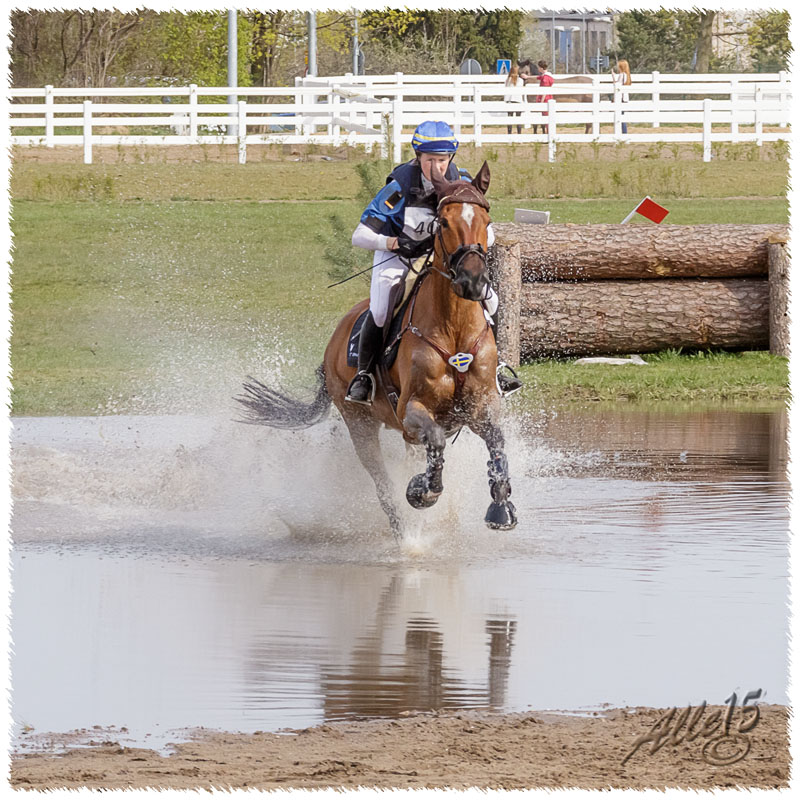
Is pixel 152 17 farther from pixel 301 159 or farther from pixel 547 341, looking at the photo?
pixel 547 341

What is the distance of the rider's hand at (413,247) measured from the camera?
8484mm

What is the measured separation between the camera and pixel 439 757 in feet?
16.0

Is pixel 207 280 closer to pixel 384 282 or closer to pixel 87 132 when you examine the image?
pixel 87 132

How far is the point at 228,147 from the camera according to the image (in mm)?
30312

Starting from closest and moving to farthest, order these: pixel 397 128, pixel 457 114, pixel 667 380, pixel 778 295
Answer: pixel 667 380 < pixel 778 295 < pixel 397 128 < pixel 457 114

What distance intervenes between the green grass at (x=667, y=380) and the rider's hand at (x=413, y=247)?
576cm

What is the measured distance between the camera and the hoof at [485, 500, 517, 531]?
7.96m

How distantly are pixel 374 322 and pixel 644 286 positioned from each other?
772cm

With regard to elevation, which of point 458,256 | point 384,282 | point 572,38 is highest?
point 572,38

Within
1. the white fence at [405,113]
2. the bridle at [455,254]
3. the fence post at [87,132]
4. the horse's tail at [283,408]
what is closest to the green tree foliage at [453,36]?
the white fence at [405,113]

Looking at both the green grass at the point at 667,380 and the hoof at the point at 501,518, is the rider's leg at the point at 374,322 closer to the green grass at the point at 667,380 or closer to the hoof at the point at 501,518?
the hoof at the point at 501,518

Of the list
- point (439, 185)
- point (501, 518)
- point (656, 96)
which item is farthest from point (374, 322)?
point (656, 96)

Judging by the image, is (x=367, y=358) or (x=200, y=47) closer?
(x=367, y=358)

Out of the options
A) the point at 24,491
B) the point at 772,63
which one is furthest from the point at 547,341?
the point at 772,63
